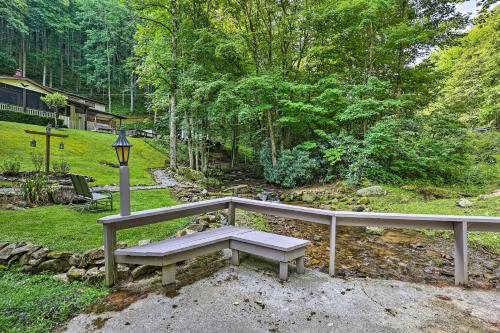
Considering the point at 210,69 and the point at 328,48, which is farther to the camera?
the point at 210,69

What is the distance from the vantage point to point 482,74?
1619 centimetres

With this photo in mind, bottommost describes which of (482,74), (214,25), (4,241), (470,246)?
(470,246)

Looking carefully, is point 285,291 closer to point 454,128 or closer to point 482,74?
point 454,128

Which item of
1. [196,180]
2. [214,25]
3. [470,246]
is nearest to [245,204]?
[470,246]

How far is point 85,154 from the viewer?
16453 millimetres

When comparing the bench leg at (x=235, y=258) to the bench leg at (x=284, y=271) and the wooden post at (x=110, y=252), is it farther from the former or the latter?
the wooden post at (x=110, y=252)

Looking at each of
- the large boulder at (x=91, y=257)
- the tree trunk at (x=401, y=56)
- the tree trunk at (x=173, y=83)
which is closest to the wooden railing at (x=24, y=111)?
the tree trunk at (x=173, y=83)

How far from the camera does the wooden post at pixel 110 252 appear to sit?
301cm

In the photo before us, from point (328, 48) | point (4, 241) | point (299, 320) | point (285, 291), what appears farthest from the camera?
point (328, 48)

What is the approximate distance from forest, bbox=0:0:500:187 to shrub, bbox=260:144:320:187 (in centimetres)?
6

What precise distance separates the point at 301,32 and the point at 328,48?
2231 mm

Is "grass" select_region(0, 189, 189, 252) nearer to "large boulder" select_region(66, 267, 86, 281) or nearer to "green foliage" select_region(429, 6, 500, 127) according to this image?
"large boulder" select_region(66, 267, 86, 281)

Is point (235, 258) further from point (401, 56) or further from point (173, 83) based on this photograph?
point (173, 83)

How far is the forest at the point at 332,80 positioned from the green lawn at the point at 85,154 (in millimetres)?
3496
